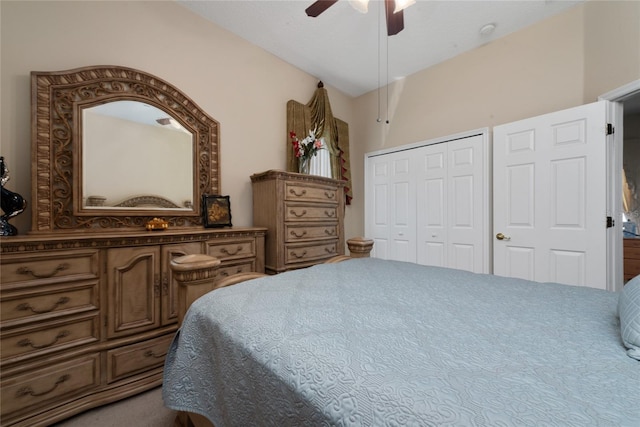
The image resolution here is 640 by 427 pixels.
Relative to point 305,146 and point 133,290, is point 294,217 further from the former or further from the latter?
point 133,290

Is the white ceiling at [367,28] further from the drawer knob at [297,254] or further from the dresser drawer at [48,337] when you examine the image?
the dresser drawer at [48,337]

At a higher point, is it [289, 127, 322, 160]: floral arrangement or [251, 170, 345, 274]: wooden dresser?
[289, 127, 322, 160]: floral arrangement

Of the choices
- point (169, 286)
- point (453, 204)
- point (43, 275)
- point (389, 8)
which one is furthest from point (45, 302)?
point (453, 204)

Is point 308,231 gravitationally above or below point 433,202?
below

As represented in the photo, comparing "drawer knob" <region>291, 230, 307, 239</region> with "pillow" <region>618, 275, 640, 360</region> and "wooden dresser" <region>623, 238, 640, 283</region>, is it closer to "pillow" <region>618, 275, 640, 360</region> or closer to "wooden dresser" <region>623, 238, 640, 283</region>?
"pillow" <region>618, 275, 640, 360</region>

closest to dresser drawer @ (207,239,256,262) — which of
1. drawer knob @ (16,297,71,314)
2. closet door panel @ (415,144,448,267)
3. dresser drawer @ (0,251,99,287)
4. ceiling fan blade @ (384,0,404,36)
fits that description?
dresser drawer @ (0,251,99,287)

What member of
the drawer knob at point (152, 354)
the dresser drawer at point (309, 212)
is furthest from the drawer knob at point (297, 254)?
the drawer knob at point (152, 354)

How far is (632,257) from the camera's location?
3.26 meters

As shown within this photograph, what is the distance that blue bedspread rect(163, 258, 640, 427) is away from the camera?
438 mm

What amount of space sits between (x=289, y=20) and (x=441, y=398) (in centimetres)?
294

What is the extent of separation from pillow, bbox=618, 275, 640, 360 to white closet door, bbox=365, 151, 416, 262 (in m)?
2.59

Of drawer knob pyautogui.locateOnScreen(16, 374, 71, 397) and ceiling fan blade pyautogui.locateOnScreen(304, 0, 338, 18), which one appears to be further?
ceiling fan blade pyautogui.locateOnScreen(304, 0, 338, 18)

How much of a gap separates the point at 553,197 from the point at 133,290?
11.3 ft

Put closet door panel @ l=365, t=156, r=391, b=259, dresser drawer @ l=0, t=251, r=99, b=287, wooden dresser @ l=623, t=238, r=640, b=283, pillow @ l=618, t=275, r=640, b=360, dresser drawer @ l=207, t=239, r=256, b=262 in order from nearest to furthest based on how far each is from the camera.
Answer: pillow @ l=618, t=275, r=640, b=360 → dresser drawer @ l=0, t=251, r=99, b=287 → dresser drawer @ l=207, t=239, r=256, b=262 → wooden dresser @ l=623, t=238, r=640, b=283 → closet door panel @ l=365, t=156, r=391, b=259
